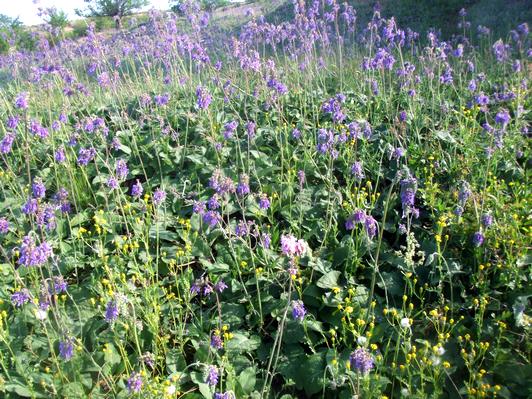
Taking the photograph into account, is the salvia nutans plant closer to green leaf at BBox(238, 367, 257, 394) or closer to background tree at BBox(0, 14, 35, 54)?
green leaf at BBox(238, 367, 257, 394)

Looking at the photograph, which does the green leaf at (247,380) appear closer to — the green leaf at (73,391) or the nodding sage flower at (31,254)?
the green leaf at (73,391)

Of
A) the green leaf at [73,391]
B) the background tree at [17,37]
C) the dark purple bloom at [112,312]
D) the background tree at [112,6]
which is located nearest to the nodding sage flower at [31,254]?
the dark purple bloom at [112,312]

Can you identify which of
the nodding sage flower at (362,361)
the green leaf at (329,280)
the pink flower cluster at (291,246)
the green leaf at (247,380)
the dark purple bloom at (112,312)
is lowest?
the green leaf at (247,380)

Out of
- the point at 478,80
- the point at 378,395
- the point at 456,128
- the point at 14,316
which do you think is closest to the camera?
the point at 378,395

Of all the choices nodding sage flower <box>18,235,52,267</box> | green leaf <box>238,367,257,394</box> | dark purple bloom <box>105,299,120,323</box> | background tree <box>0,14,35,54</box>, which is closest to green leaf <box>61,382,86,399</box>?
dark purple bloom <box>105,299,120,323</box>

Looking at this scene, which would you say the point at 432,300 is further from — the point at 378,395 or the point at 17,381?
the point at 17,381

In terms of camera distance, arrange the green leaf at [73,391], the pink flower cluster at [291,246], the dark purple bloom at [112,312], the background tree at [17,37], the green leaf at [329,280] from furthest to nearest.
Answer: the background tree at [17,37] < the green leaf at [329,280] < the green leaf at [73,391] < the dark purple bloom at [112,312] < the pink flower cluster at [291,246]

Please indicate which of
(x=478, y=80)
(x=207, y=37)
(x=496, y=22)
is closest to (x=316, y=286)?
(x=478, y=80)

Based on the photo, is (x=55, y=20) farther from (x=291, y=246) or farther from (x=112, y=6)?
(x=291, y=246)

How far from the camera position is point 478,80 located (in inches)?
196

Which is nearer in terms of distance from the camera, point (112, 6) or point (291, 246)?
point (291, 246)

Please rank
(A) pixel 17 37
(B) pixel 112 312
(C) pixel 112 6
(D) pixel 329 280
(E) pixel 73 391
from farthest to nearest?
1. (C) pixel 112 6
2. (A) pixel 17 37
3. (D) pixel 329 280
4. (E) pixel 73 391
5. (B) pixel 112 312

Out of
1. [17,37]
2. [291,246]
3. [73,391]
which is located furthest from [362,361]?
[17,37]

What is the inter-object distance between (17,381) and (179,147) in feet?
7.56
